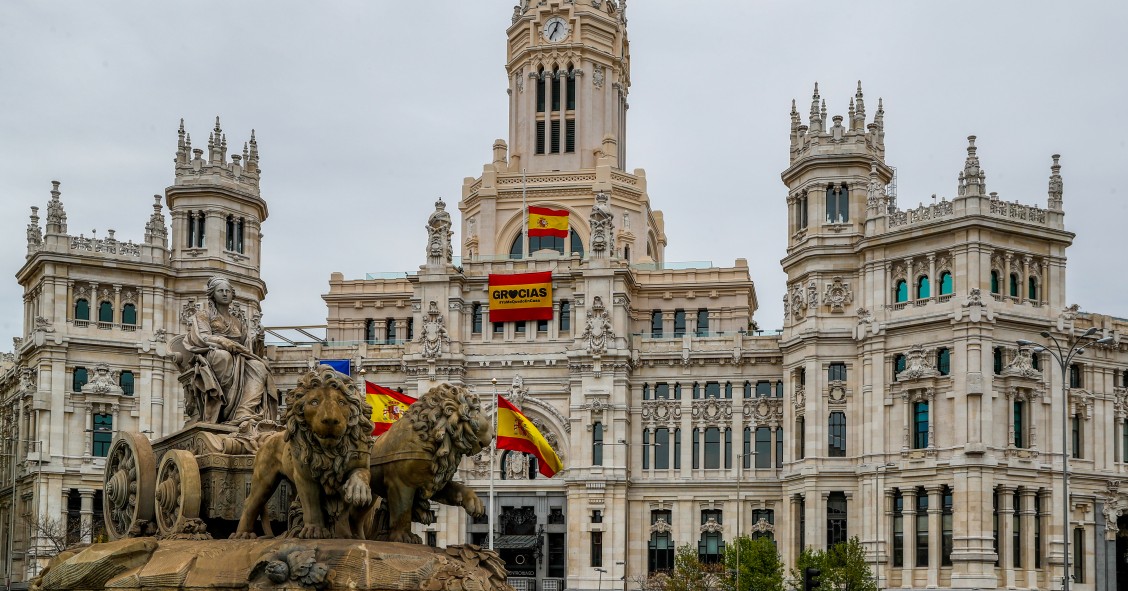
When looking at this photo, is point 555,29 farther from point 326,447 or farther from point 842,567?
point 326,447

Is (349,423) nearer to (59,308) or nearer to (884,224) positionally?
(884,224)

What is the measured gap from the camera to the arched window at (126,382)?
8600cm

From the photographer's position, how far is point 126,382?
283 feet

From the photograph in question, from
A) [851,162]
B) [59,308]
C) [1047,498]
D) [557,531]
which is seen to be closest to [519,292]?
[557,531]

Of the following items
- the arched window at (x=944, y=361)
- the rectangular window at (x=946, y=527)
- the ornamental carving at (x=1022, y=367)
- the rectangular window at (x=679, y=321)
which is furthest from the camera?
the rectangular window at (x=679, y=321)

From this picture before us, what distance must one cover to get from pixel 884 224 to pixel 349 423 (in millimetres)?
61128

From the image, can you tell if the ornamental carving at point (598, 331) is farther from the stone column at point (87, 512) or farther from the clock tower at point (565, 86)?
the stone column at point (87, 512)

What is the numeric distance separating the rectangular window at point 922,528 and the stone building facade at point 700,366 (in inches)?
8.5

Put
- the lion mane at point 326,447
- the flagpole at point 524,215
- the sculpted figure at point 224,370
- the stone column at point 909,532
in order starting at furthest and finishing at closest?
the flagpole at point 524,215 → the stone column at point 909,532 → the sculpted figure at point 224,370 → the lion mane at point 326,447

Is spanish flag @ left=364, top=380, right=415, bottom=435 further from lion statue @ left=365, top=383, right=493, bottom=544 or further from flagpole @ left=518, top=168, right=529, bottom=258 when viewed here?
lion statue @ left=365, top=383, right=493, bottom=544

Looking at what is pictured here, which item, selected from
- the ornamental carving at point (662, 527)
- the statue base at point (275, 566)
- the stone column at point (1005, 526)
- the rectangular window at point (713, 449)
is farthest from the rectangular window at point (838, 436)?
the statue base at point (275, 566)

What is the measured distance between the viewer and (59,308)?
8488 cm

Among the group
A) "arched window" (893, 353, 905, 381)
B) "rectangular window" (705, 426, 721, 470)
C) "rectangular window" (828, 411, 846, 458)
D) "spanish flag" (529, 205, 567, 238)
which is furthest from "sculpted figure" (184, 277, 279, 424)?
"spanish flag" (529, 205, 567, 238)

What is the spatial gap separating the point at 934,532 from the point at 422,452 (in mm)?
57434
